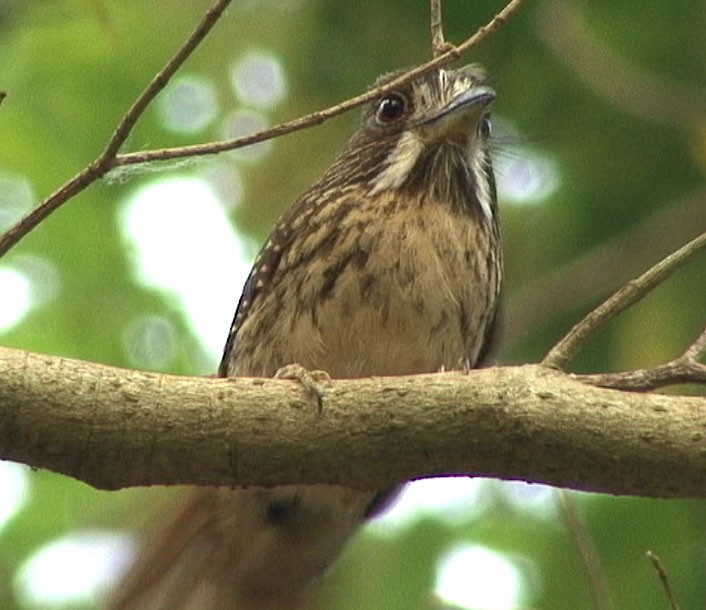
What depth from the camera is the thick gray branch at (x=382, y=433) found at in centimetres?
259

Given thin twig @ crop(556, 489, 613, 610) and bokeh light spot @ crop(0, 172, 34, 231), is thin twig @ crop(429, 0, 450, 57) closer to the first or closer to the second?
thin twig @ crop(556, 489, 613, 610)

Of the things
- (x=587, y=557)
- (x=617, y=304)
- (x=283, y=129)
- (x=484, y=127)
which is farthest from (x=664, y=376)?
(x=484, y=127)

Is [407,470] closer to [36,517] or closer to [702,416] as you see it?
[702,416]

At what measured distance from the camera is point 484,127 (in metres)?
4.08

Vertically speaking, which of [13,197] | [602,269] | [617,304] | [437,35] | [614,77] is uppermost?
[614,77]

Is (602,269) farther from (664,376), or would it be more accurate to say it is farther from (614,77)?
(664,376)

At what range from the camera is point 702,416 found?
2641mm

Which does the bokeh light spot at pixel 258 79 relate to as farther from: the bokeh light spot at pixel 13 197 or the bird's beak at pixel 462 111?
the bird's beak at pixel 462 111

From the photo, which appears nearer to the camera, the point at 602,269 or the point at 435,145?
the point at 435,145

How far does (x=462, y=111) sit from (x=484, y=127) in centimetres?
21

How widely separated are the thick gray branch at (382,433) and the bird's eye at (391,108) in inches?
59.3

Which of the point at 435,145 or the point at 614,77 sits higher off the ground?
the point at 614,77

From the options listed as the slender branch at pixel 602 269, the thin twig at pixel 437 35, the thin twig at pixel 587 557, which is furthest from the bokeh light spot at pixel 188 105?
the thin twig at pixel 437 35

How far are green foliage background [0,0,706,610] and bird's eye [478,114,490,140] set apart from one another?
33 centimetres
